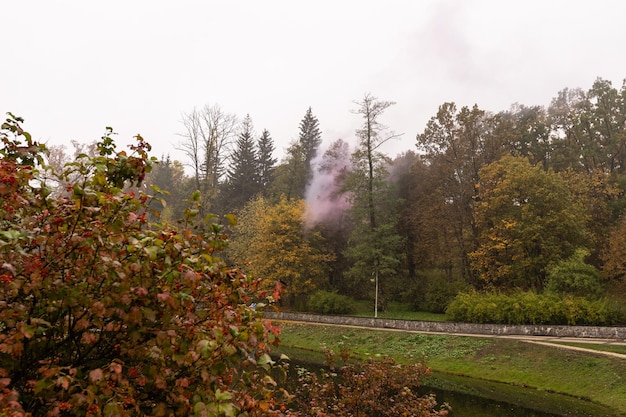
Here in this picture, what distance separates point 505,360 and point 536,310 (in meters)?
6.15

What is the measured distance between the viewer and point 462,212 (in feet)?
138

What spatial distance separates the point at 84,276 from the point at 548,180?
38417 millimetres

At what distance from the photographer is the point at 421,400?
8.97 meters

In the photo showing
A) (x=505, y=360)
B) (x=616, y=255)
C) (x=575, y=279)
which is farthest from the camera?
(x=616, y=255)

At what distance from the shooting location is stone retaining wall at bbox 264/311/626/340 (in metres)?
25.4

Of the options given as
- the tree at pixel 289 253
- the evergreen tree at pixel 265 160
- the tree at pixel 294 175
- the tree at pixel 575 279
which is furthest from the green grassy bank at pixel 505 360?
the evergreen tree at pixel 265 160

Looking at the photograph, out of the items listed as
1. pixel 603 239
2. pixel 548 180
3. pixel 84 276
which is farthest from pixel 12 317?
pixel 603 239

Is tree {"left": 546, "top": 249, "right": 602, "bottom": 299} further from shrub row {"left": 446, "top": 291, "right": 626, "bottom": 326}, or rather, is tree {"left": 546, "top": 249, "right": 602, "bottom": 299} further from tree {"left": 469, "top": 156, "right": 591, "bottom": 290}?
tree {"left": 469, "top": 156, "right": 591, "bottom": 290}

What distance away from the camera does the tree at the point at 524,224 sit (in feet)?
116

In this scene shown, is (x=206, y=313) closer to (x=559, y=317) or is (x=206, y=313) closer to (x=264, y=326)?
(x=264, y=326)

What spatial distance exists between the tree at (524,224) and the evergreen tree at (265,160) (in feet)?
138

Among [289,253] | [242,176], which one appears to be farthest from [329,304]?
[242,176]

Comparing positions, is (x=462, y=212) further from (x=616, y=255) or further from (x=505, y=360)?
(x=505, y=360)

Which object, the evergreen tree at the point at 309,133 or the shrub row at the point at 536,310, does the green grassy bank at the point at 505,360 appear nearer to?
the shrub row at the point at 536,310
